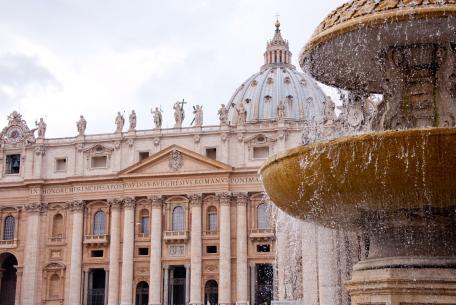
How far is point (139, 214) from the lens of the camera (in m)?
54.9

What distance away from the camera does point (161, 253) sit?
174 ft

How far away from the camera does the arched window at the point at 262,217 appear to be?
52.6 meters

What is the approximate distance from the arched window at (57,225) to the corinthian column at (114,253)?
4.66 m

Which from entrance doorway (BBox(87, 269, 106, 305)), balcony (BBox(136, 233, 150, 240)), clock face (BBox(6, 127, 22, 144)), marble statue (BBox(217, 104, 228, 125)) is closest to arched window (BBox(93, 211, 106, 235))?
entrance doorway (BBox(87, 269, 106, 305))

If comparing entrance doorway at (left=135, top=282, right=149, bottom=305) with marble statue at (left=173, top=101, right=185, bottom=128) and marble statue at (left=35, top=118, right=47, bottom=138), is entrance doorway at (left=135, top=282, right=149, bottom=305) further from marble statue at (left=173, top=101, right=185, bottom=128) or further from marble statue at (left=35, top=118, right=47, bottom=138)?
marble statue at (left=35, top=118, right=47, bottom=138)

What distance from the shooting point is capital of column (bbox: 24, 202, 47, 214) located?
56625 millimetres

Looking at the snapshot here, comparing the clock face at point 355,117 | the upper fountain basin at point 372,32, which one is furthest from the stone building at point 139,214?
the upper fountain basin at point 372,32

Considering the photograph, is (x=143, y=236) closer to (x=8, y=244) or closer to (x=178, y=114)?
(x=178, y=114)

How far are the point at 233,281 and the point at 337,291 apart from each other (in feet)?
58.8

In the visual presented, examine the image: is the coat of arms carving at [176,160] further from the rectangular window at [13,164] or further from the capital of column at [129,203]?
the rectangular window at [13,164]

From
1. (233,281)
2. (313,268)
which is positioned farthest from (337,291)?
(233,281)

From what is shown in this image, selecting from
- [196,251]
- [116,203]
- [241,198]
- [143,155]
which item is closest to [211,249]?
[196,251]

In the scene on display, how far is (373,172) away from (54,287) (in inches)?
1957

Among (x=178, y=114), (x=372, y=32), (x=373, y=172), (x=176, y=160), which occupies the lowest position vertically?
(x=373, y=172)
